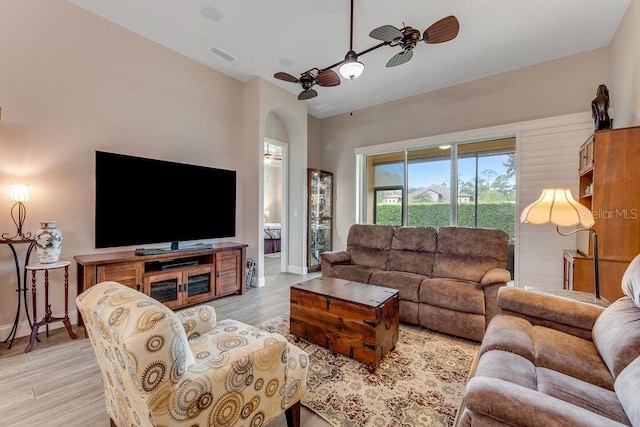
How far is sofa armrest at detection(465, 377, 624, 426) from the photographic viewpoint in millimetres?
829

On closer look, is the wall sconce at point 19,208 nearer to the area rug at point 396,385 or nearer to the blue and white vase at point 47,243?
the blue and white vase at point 47,243

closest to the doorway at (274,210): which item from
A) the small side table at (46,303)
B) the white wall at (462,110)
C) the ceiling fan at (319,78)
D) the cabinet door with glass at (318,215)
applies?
the cabinet door with glass at (318,215)

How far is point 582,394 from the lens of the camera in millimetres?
1161

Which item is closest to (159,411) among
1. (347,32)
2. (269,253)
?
(347,32)

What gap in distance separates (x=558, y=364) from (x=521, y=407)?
777mm

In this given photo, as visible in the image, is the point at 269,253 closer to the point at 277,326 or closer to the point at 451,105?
the point at 277,326

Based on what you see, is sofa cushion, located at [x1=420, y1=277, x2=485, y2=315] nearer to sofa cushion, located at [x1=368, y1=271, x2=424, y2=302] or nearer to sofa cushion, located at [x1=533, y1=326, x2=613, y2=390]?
sofa cushion, located at [x1=368, y1=271, x2=424, y2=302]

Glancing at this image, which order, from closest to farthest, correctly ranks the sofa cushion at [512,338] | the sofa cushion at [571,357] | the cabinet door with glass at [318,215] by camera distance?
the sofa cushion at [571,357]
the sofa cushion at [512,338]
the cabinet door with glass at [318,215]

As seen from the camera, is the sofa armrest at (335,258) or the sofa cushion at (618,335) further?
the sofa armrest at (335,258)

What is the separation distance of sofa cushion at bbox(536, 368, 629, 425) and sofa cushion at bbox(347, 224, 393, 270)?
2.39m

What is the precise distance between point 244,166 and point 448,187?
11.8 ft

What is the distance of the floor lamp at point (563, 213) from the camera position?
202cm

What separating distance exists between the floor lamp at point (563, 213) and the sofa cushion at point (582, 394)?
1.17m

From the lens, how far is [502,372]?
4.11ft
